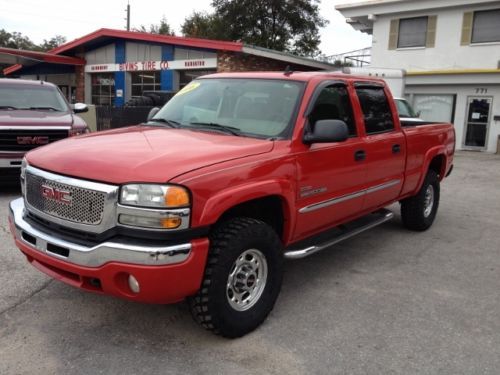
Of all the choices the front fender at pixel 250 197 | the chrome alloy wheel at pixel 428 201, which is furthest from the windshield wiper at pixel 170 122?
the chrome alloy wheel at pixel 428 201

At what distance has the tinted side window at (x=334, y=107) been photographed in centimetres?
420

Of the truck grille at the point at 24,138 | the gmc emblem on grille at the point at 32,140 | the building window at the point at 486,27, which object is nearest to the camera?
the truck grille at the point at 24,138

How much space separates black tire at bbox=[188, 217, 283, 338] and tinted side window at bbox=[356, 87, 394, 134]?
6.36 feet

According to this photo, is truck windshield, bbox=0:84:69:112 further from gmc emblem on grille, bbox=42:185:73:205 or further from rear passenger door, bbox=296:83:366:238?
rear passenger door, bbox=296:83:366:238

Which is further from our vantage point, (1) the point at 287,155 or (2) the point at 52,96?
(2) the point at 52,96

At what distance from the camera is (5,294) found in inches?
158

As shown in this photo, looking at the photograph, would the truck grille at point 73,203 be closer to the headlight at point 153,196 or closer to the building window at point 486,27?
the headlight at point 153,196

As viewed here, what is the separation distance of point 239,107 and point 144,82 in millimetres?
20538

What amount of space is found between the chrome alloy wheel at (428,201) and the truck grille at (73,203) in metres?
4.64

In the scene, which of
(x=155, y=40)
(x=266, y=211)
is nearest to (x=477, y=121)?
(x=155, y=40)

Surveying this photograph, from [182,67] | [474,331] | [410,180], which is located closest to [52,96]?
[410,180]

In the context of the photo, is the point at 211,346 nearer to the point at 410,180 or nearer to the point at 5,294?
the point at 5,294

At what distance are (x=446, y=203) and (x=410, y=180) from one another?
3230mm

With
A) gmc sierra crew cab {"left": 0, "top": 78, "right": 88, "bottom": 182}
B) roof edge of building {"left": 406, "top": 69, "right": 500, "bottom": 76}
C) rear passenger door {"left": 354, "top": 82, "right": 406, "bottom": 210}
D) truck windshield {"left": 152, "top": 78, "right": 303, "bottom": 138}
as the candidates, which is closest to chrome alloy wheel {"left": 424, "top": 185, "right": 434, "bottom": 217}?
rear passenger door {"left": 354, "top": 82, "right": 406, "bottom": 210}
